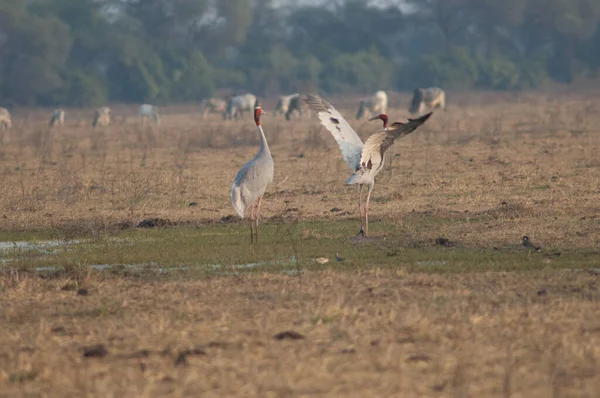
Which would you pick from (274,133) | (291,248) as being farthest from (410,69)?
(291,248)

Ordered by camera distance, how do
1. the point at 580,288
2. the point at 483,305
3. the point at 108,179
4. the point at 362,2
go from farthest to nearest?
the point at 362,2, the point at 108,179, the point at 580,288, the point at 483,305

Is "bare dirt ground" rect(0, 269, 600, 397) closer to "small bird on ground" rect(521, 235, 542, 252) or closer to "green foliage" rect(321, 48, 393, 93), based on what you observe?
"small bird on ground" rect(521, 235, 542, 252)

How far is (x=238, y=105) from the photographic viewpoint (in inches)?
1613

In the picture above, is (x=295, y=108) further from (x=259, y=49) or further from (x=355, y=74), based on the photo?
(x=259, y=49)

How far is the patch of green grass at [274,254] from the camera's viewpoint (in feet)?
27.8

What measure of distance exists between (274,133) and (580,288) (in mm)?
→ 17345

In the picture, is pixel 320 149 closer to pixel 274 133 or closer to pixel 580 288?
pixel 274 133

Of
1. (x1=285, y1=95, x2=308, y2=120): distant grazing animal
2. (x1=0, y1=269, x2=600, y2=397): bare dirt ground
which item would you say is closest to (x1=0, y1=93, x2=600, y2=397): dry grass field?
(x1=0, y1=269, x2=600, y2=397): bare dirt ground

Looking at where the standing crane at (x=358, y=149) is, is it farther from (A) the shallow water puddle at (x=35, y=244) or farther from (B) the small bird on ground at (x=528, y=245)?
(A) the shallow water puddle at (x=35, y=244)

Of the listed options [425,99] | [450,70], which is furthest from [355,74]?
[425,99]

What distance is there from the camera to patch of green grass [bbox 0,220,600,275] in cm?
848

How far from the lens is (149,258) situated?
928cm

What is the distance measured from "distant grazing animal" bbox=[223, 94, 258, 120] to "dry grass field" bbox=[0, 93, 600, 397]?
79.3 ft

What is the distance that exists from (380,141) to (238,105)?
30991 mm
